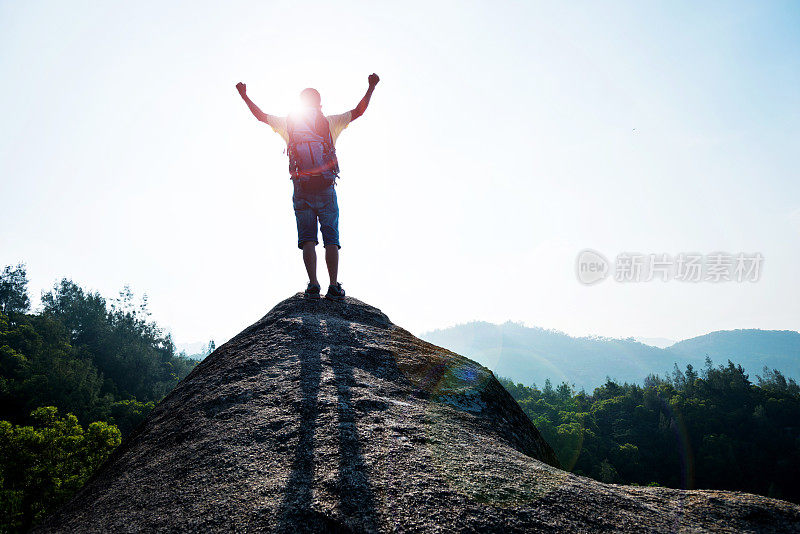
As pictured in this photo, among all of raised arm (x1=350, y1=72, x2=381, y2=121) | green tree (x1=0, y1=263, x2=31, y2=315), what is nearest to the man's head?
raised arm (x1=350, y1=72, x2=381, y2=121)

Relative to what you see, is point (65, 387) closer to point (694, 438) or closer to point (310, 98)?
point (310, 98)

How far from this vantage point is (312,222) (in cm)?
555

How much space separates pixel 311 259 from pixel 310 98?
237cm

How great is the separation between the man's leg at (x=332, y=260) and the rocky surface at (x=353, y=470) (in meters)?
2.10

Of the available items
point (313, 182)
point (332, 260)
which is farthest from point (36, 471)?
point (313, 182)

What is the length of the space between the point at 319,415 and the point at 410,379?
1.09 meters

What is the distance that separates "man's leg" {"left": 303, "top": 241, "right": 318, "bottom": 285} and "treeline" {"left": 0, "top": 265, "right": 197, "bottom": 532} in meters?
20.9

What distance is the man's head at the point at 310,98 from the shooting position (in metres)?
5.66

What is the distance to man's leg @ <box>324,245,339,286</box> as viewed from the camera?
5.56m

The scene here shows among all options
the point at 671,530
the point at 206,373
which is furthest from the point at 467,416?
the point at 206,373

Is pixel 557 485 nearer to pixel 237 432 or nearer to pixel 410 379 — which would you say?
pixel 410 379

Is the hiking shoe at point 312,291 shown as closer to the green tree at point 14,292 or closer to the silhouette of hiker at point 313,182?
the silhouette of hiker at point 313,182

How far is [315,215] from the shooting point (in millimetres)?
5602

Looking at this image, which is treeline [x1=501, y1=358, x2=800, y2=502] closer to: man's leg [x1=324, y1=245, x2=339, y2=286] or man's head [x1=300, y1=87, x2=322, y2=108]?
man's leg [x1=324, y1=245, x2=339, y2=286]
